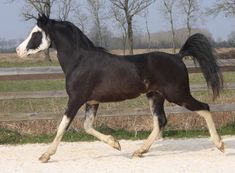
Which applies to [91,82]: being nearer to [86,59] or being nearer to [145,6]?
[86,59]

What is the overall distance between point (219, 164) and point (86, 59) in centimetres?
215

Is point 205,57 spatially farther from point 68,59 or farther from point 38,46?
point 38,46

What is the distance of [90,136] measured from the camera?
840cm

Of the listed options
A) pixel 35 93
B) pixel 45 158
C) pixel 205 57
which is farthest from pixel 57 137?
pixel 35 93

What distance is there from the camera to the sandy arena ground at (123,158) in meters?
5.79

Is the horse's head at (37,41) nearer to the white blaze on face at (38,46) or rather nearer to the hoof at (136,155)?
the white blaze on face at (38,46)

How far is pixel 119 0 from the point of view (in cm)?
3634

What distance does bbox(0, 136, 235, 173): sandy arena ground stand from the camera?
5.79 m

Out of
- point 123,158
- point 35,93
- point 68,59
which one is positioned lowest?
point 123,158

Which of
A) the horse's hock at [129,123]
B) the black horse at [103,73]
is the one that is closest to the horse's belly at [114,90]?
the black horse at [103,73]

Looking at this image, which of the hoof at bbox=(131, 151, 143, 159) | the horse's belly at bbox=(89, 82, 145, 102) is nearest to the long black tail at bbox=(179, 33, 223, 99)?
the horse's belly at bbox=(89, 82, 145, 102)

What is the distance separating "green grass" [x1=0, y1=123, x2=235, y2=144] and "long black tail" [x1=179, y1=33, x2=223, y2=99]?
187 centimetres

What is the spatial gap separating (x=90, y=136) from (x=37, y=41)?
7.92 ft

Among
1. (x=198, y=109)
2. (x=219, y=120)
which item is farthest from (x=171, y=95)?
(x=219, y=120)
